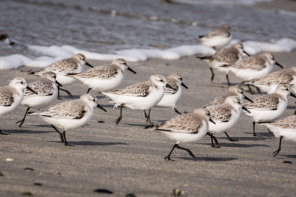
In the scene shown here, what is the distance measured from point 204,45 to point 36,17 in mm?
6520

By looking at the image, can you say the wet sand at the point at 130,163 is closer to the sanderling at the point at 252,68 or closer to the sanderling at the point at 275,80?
the sanderling at the point at 275,80

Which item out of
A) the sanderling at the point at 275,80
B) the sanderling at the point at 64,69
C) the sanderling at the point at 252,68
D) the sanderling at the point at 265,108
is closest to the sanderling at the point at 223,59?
the sanderling at the point at 252,68

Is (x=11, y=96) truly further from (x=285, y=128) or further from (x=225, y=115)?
(x=285, y=128)

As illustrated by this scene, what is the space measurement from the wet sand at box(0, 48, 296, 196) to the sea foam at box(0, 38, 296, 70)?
369cm

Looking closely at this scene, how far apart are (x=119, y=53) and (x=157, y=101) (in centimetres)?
599

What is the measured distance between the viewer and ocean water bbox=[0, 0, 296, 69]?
14282 mm

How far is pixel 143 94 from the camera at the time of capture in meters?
8.39

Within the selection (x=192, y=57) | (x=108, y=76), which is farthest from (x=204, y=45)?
(x=108, y=76)

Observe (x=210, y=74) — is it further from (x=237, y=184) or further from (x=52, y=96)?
(x=237, y=184)

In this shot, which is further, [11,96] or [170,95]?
[170,95]

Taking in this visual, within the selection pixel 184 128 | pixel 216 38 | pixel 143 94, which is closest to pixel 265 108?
pixel 143 94

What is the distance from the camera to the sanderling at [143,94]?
8406 mm

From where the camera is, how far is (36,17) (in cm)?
1959

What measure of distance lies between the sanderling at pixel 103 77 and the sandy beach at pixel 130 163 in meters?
0.56
